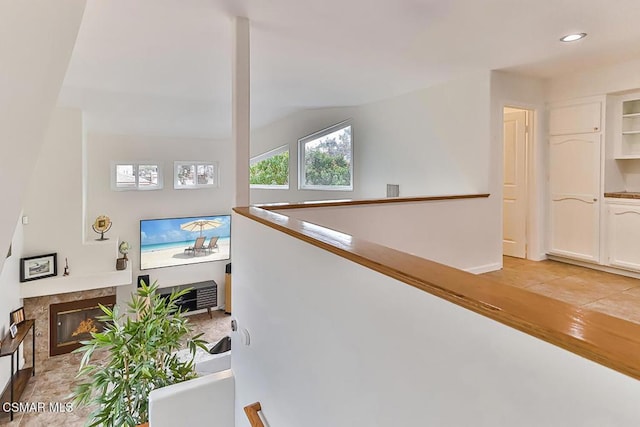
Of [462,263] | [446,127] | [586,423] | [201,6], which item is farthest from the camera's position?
[446,127]

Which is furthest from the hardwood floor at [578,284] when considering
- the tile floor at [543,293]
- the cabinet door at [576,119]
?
the cabinet door at [576,119]

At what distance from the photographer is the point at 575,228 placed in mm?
3943

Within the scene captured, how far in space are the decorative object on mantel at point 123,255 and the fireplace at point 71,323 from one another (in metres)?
0.56

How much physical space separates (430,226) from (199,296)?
19.8 ft

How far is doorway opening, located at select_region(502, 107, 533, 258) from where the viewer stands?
4.21 meters

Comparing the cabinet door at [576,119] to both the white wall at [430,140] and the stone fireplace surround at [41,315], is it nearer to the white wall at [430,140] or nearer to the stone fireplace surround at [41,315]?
the white wall at [430,140]

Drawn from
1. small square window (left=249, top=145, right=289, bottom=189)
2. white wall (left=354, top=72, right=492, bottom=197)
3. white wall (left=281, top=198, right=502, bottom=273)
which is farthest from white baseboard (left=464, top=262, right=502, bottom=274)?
small square window (left=249, top=145, right=289, bottom=189)

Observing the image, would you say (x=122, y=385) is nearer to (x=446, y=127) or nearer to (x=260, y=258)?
(x=260, y=258)

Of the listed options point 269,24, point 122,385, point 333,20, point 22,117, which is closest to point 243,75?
point 269,24

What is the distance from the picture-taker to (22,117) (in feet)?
5.52

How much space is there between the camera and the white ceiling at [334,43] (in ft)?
8.22

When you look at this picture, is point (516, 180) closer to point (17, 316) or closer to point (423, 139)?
point (423, 139)

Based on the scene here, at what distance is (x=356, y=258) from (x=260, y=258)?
114 centimetres

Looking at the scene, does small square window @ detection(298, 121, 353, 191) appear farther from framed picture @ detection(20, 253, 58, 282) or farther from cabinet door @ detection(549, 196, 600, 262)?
framed picture @ detection(20, 253, 58, 282)
